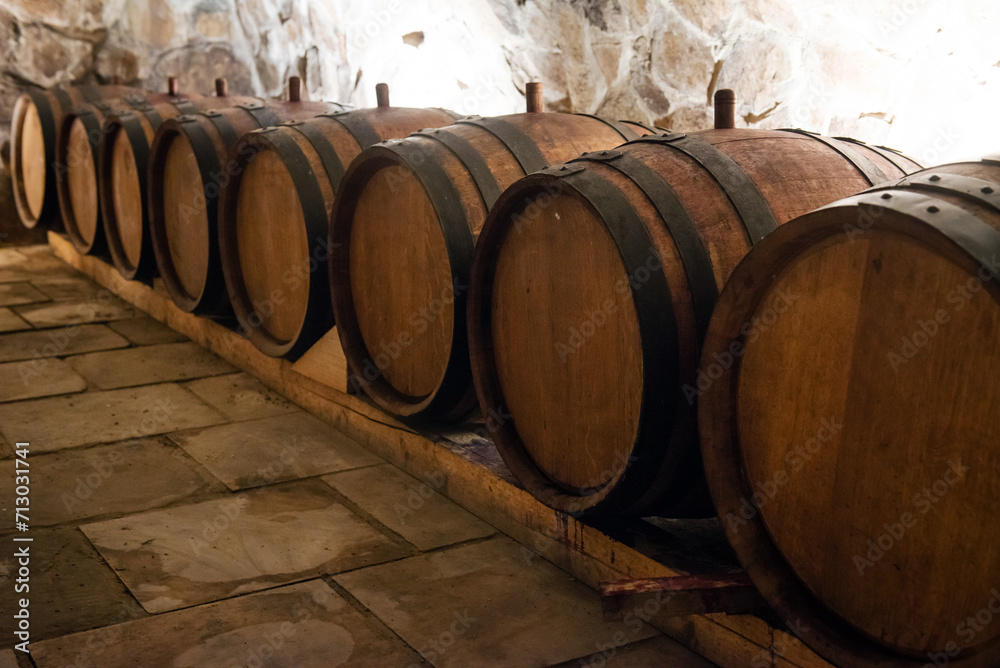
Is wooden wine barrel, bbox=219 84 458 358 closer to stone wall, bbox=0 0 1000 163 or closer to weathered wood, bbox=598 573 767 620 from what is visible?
stone wall, bbox=0 0 1000 163

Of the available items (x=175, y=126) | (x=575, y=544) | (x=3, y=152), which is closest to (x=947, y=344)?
(x=575, y=544)

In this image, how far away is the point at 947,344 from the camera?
144 cm

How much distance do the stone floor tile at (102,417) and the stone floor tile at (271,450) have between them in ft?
0.58

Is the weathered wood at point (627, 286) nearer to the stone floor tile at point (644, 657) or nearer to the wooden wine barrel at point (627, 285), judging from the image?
the wooden wine barrel at point (627, 285)

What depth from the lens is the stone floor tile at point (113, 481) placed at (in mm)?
2854

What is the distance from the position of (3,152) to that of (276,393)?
475 centimetres

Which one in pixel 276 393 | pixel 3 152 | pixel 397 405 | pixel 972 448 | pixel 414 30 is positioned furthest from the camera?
pixel 3 152

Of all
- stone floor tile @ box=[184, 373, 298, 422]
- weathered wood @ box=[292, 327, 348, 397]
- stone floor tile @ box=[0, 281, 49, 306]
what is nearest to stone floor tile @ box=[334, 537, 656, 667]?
weathered wood @ box=[292, 327, 348, 397]

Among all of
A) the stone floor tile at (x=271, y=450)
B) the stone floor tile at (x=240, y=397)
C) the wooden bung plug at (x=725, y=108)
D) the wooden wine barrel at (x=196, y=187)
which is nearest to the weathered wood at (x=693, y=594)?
the wooden bung plug at (x=725, y=108)

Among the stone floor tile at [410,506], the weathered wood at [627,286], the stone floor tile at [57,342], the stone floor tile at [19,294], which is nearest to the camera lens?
the weathered wood at [627,286]

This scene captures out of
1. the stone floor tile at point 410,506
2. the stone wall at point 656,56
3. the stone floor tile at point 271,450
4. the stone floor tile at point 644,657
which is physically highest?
the stone wall at point 656,56

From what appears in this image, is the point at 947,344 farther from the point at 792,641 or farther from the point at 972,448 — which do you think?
the point at 792,641

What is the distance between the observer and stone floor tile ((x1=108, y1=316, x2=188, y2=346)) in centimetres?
487

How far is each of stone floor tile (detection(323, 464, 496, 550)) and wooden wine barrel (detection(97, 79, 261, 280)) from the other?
2.43 metres
